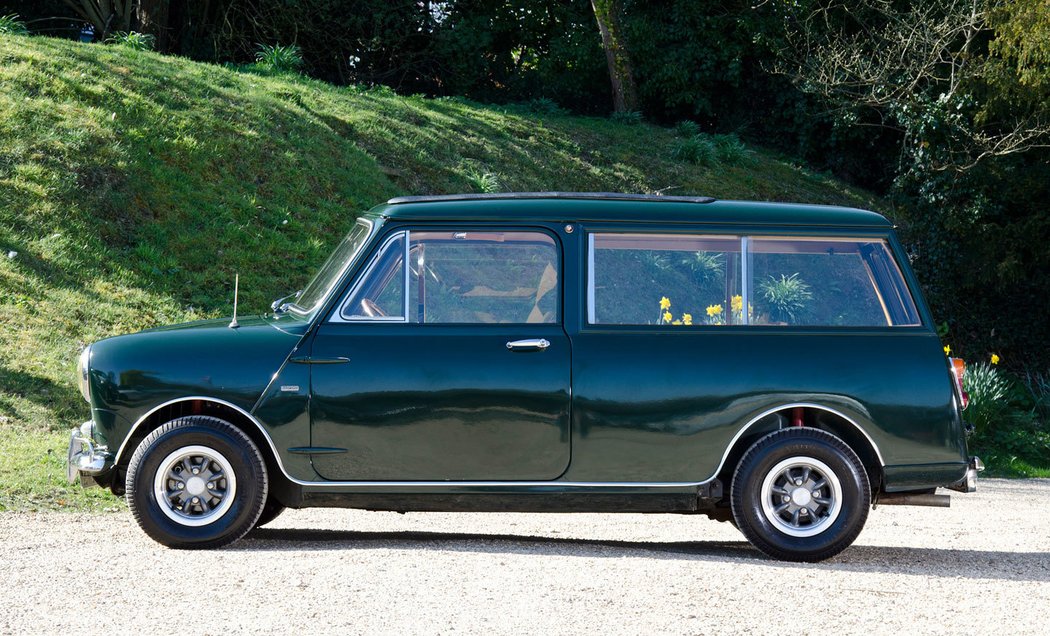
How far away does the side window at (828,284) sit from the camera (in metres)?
7.17

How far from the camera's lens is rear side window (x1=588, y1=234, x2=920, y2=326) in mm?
7078

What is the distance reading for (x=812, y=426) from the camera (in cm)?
714

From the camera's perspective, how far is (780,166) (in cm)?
2502

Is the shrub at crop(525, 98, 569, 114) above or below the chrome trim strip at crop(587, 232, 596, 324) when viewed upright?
above

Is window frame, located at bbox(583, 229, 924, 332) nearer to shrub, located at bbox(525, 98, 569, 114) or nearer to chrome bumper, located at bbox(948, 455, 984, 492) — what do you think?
chrome bumper, located at bbox(948, 455, 984, 492)

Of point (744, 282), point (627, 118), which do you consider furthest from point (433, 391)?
point (627, 118)

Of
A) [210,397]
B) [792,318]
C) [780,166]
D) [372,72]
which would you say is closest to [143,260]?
[210,397]

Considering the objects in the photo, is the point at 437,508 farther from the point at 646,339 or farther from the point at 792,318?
the point at 792,318

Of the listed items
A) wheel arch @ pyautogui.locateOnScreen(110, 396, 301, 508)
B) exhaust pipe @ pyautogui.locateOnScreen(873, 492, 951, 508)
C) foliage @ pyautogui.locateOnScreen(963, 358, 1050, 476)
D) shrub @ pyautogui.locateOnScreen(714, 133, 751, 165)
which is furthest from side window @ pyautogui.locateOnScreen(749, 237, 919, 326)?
shrub @ pyautogui.locateOnScreen(714, 133, 751, 165)

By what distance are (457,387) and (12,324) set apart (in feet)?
25.6

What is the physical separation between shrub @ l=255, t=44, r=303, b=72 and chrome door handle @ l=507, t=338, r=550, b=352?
16.7 metres

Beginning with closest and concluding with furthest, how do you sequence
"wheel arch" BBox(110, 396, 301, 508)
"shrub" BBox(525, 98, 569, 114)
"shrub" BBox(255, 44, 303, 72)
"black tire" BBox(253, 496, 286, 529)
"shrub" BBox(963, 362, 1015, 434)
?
"wheel arch" BBox(110, 396, 301, 508), "black tire" BBox(253, 496, 286, 529), "shrub" BBox(963, 362, 1015, 434), "shrub" BBox(255, 44, 303, 72), "shrub" BBox(525, 98, 569, 114)

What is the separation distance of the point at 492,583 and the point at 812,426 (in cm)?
215

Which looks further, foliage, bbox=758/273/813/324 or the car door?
foliage, bbox=758/273/813/324
